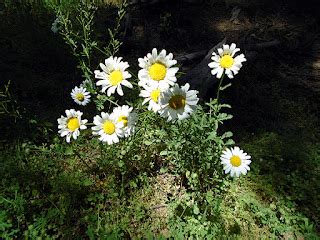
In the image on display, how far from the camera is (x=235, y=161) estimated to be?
2.28 meters

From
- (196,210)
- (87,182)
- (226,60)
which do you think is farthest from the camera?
(87,182)

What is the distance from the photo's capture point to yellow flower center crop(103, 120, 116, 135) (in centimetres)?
215

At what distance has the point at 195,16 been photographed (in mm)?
5105

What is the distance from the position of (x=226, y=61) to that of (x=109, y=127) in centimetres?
92

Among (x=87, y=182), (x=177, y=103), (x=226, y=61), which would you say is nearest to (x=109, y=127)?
(x=177, y=103)

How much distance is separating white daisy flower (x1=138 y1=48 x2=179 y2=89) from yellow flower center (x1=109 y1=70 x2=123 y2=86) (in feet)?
0.81

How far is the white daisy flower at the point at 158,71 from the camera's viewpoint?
6.07ft

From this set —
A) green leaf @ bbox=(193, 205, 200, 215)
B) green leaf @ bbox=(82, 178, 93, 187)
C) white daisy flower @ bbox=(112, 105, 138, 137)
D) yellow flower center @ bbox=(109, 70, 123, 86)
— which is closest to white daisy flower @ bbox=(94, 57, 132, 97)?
yellow flower center @ bbox=(109, 70, 123, 86)

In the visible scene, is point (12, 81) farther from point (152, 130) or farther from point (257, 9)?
point (257, 9)

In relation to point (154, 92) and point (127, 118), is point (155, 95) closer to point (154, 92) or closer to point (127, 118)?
point (154, 92)

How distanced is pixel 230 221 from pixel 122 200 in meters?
0.88

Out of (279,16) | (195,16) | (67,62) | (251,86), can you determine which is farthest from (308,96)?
(67,62)

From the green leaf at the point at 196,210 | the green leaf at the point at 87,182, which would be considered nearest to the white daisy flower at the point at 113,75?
the green leaf at the point at 87,182

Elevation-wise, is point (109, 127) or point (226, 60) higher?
point (226, 60)
